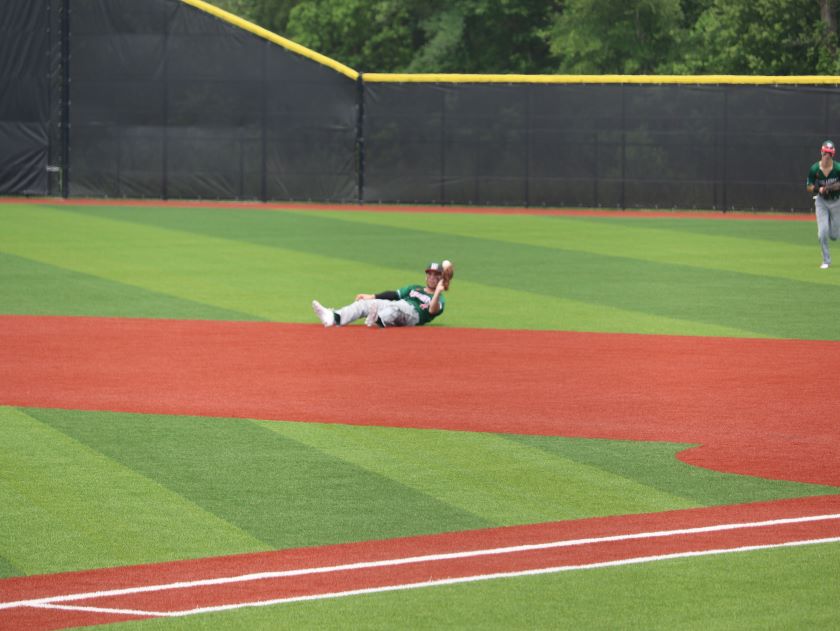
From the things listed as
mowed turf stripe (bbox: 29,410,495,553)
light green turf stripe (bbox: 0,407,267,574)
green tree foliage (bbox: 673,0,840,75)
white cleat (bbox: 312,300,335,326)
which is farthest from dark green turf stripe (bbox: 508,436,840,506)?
green tree foliage (bbox: 673,0,840,75)

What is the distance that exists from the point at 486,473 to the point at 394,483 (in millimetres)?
668

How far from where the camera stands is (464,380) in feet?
47.6

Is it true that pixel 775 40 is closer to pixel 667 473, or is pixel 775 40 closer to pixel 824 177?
pixel 824 177

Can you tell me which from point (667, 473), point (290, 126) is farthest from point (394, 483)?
point (290, 126)

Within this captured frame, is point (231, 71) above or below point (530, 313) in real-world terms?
above

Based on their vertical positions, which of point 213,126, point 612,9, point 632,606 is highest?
point 612,9

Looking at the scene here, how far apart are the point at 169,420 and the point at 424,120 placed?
28382mm

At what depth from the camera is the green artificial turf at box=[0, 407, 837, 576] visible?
9.00 metres

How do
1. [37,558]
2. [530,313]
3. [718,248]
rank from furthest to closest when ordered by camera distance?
[718,248], [530,313], [37,558]

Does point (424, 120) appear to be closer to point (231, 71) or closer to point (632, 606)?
point (231, 71)

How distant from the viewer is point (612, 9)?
56500 millimetres

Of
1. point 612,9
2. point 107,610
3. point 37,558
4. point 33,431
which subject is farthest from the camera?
point 612,9

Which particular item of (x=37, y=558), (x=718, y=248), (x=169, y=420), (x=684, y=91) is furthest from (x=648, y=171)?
(x=37, y=558)

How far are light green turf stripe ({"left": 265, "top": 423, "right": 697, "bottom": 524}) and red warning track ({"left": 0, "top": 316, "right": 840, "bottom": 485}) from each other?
508 millimetres
